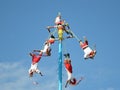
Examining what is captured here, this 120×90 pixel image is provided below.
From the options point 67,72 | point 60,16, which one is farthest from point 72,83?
point 60,16

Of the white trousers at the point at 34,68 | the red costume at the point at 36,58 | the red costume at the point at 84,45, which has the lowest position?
the white trousers at the point at 34,68

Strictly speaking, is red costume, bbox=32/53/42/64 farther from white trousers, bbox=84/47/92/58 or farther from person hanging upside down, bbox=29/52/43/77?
white trousers, bbox=84/47/92/58

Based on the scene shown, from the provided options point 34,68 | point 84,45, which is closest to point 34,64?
point 34,68

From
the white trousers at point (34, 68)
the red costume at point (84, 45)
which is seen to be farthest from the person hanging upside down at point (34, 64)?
the red costume at point (84, 45)

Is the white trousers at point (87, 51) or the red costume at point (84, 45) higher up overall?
the red costume at point (84, 45)

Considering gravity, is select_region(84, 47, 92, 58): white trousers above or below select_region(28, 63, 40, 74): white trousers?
above

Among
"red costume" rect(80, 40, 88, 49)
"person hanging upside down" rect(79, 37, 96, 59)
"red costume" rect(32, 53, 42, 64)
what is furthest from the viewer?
"red costume" rect(32, 53, 42, 64)

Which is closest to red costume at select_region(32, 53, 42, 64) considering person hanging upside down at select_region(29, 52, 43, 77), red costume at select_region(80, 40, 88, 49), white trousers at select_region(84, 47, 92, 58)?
person hanging upside down at select_region(29, 52, 43, 77)

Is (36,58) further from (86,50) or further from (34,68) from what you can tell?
(86,50)

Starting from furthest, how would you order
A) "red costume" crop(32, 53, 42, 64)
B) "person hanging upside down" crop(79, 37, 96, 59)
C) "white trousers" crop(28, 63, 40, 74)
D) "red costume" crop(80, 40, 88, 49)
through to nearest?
1. "red costume" crop(32, 53, 42, 64)
2. "red costume" crop(80, 40, 88, 49)
3. "white trousers" crop(28, 63, 40, 74)
4. "person hanging upside down" crop(79, 37, 96, 59)

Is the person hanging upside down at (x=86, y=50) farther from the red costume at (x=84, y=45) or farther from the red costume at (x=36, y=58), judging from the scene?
the red costume at (x=36, y=58)

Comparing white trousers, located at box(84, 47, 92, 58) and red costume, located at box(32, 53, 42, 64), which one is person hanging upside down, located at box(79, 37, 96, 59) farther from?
red costume, located at box(32, 53, 42, 64)

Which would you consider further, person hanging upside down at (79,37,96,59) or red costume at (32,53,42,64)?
red costume at (32,53,42,64)

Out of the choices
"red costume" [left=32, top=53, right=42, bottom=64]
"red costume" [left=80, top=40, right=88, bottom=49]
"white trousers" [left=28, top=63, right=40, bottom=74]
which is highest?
"red costume" [left=80, top=40, right=88, bottom=49]
